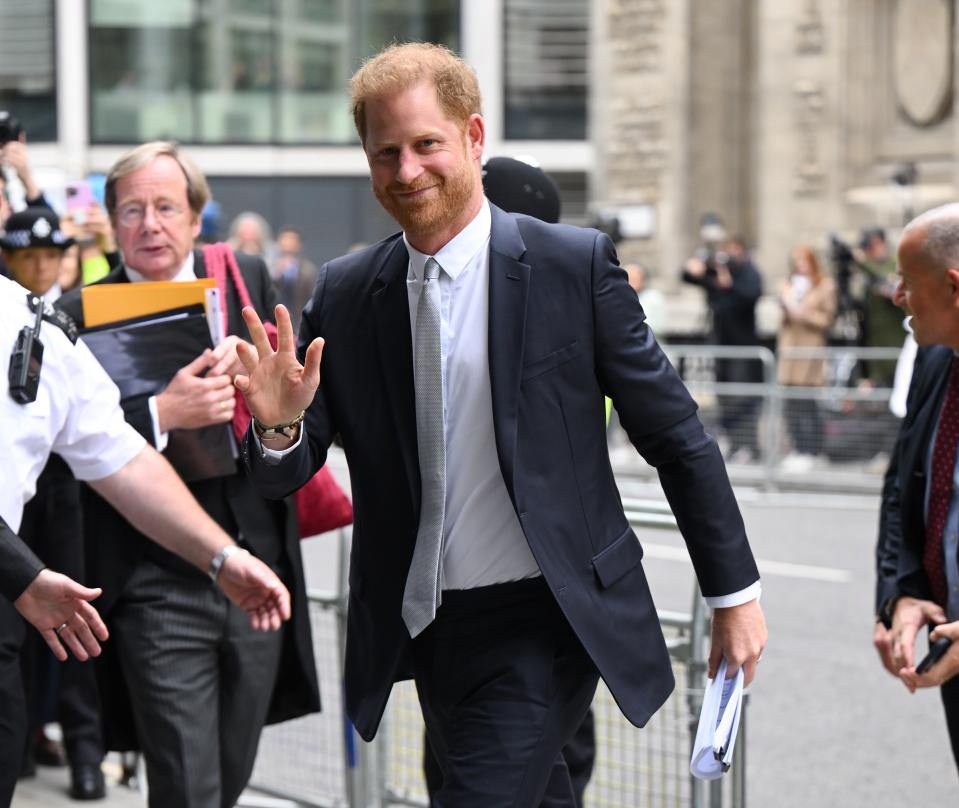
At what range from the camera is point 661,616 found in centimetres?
462

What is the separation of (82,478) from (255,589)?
48 centimetres

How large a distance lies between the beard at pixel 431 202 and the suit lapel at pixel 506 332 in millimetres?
126

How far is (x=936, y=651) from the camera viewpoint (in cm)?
397

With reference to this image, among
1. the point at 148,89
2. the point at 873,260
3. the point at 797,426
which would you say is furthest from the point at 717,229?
the point at 148,89

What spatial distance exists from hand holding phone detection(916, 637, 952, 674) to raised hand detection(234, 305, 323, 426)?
165 centimetres

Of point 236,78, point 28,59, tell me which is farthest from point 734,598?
point 28,59

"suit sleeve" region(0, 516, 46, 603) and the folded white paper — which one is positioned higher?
"suit sleeve" region(0, 516, 46, 603)

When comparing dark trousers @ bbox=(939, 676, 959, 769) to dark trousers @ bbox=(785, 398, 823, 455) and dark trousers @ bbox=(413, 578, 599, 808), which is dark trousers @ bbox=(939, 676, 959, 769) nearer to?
dark trousers @ bbox=(413, 578, 599, 808)

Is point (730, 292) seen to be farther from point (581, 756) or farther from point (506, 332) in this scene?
point (506, 332)

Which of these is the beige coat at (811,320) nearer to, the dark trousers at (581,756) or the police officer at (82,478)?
the dark trousers at (581,756)

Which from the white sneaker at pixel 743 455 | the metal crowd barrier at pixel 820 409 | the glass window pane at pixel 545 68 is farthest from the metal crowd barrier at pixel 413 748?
the glass window pane at pixel 545 68

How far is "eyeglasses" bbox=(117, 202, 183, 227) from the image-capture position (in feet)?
15.0

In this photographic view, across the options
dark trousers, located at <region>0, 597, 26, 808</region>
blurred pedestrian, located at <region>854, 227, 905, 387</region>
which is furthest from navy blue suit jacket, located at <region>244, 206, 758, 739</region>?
blurred pedestrian, located at <region>854, 227, 905, 387</region>

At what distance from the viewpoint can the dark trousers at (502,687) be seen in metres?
3.26
